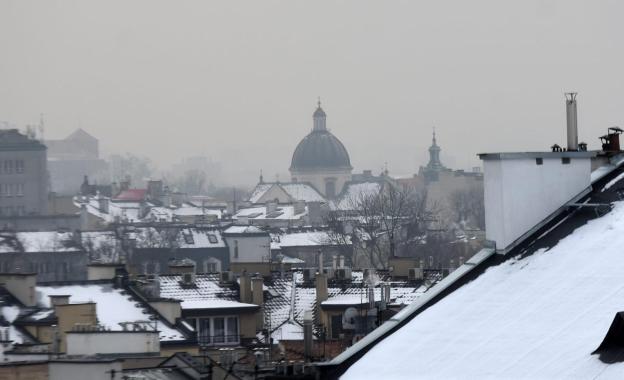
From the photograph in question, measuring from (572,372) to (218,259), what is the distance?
9687 centimetres

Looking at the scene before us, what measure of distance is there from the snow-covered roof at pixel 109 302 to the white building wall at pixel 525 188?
19904mm

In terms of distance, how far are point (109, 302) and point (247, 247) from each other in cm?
7204

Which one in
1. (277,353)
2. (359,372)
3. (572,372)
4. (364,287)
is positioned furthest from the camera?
(364,287)

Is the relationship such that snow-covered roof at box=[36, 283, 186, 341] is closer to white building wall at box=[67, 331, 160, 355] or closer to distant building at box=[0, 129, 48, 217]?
white building wall at box=[67, 331, 160, 355]

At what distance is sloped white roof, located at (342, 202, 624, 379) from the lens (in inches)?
824

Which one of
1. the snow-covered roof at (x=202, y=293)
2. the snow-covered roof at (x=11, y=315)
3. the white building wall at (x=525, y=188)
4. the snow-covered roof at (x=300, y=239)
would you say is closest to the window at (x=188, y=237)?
the snow-covered roof at (x=300, y=239)

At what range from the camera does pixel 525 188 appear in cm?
2448

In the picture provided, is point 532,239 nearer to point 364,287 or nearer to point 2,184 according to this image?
point 364,287

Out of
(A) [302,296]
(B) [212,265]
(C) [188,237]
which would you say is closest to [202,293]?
(A) [302,296]

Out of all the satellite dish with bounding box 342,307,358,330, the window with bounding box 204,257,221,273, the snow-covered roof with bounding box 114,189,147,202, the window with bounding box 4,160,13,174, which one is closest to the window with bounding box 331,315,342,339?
the satellite dish with bounding box 342,307,358,330

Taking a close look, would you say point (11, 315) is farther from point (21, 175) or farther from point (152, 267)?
point (21, 175)

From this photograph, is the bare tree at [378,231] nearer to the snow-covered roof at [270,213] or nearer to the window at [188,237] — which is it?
the window at [188,237]

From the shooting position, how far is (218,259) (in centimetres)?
11688

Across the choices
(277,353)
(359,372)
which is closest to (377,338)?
(359,372)
